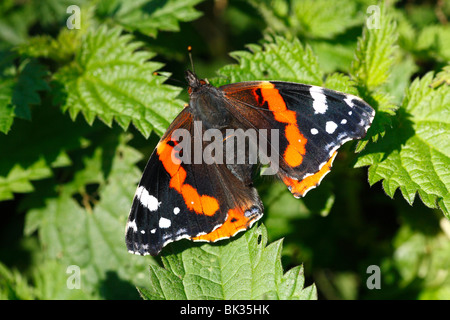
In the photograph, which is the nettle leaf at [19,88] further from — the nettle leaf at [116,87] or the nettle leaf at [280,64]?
the nettle leaf at [280,64]

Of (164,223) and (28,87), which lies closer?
(164,223)

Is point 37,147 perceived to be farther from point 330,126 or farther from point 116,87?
point 330,126

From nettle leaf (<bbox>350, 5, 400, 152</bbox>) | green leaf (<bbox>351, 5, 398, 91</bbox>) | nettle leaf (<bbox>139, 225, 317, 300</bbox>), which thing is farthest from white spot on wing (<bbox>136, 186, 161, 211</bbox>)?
green leaf (<bbox>351, 5, 398, 91</bbox>)

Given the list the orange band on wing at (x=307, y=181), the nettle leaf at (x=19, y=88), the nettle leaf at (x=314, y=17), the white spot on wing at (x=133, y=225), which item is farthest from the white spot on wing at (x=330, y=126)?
the nettle leaf at (x=19, y=88)

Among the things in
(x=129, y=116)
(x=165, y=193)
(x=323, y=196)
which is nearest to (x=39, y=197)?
(x=129, y=116)

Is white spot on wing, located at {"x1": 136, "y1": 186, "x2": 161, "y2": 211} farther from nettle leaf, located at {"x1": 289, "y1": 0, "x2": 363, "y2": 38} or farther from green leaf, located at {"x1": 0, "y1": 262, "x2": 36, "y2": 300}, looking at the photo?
nettle leaf, located at {"x1": 289, "y1": 0, "x2": 363, "y2": 38}

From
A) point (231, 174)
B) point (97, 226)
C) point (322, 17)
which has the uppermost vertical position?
Result: point (322, 17)

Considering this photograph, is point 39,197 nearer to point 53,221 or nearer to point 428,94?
point 53,221

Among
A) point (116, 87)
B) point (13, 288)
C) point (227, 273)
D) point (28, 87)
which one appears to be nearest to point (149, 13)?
point (116, 87)
